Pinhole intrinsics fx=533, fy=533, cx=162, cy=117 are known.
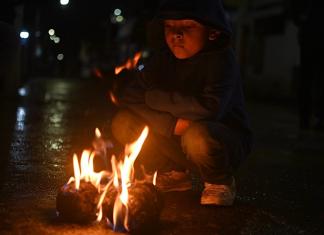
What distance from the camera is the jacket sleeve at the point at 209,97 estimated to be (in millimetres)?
3287

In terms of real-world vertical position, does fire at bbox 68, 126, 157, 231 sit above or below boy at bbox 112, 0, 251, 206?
below

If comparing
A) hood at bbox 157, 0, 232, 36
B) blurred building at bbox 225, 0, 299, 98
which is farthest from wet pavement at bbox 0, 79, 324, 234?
blurred building at bbox 225, 0, 299, 98

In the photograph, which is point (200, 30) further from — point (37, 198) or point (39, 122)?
point (39, 122)

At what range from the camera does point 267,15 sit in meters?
22.0

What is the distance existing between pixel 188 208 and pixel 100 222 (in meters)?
0.68

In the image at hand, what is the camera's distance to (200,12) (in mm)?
3268

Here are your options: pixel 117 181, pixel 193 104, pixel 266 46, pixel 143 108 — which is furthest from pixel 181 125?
pixel 266 46

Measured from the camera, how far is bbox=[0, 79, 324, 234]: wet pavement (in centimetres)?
296

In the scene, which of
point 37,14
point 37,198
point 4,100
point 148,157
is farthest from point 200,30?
point 37,14

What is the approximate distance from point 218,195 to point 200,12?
1.15 meters

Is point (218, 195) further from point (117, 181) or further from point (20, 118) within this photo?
point (20, 118)

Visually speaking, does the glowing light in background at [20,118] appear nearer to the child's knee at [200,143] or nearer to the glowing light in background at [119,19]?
the child's knee at [200,143]

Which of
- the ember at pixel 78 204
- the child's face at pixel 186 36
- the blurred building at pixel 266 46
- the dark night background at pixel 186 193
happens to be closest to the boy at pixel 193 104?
the child's face at pixel 186 36

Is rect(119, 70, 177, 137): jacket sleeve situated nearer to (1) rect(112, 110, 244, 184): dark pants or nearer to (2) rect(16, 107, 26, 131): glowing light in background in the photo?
(1) rect(112, 110, 244, 184): dark pants
